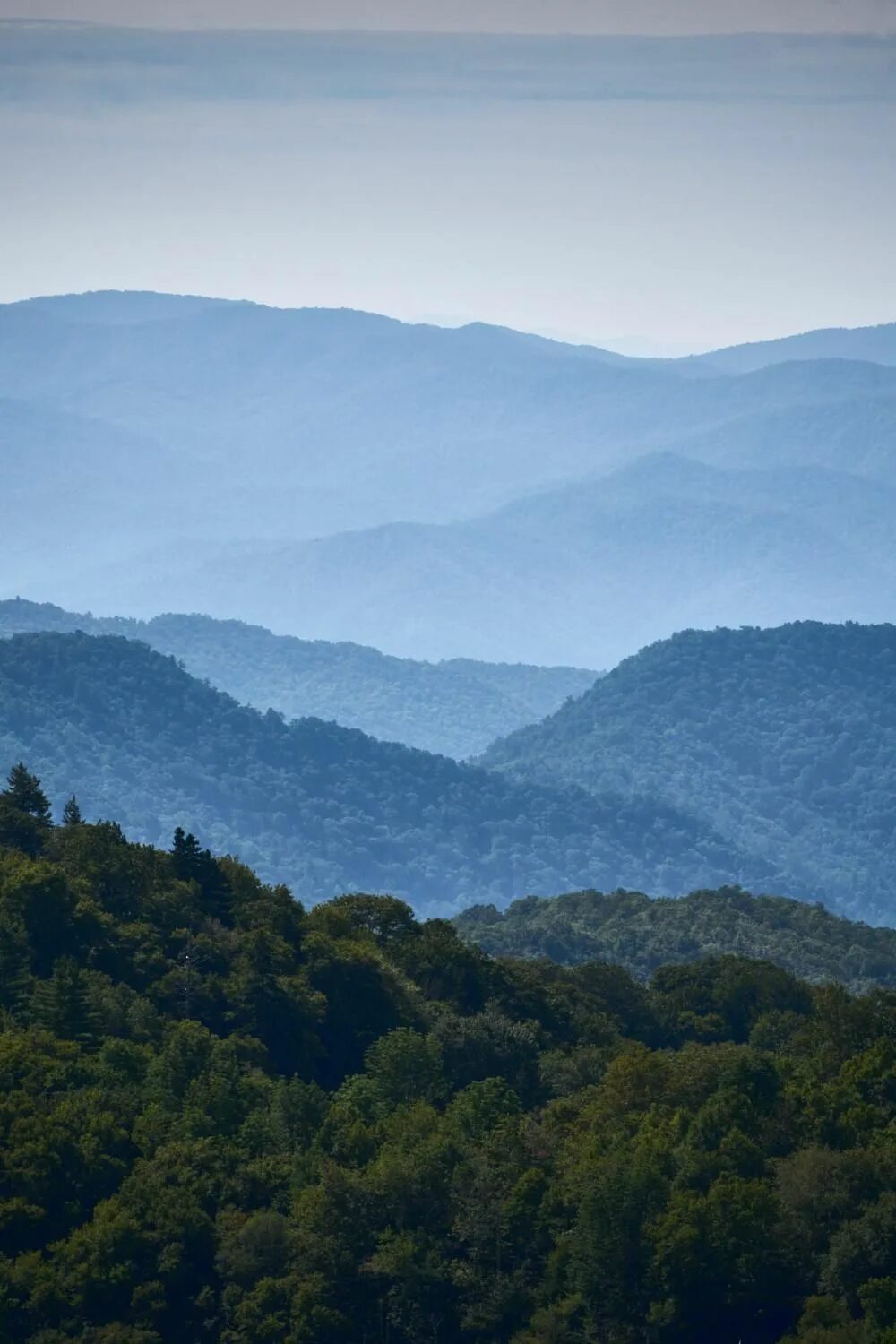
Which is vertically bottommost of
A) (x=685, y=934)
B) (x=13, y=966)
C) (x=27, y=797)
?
(x=13, y=966)

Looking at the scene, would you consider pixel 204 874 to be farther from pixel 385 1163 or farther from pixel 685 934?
pixel 685 934

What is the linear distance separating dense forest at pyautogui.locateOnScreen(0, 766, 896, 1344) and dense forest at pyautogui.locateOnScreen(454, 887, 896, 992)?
5118 cm

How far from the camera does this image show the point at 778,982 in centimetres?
8494

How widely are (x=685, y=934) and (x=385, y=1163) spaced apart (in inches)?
3422

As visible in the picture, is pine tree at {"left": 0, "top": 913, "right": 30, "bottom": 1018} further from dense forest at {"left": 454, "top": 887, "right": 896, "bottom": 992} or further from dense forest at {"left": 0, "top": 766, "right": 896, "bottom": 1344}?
dense forest at {"left": 454, "top": 887, "right": 896, "bottom": 992}

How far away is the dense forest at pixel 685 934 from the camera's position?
13138 centimetres

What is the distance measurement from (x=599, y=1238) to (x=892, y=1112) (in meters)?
11.0

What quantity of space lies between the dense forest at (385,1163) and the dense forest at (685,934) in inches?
2015

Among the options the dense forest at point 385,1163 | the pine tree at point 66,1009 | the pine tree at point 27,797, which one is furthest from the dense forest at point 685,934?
the pine tree at point 66,1009

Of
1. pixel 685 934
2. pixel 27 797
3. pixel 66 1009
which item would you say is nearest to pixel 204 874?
pixel 27 797

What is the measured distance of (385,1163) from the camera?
5425cm

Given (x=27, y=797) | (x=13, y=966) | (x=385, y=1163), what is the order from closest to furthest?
(x=385, y=1163)
(x=13, y=966)
(x=27, y=797)

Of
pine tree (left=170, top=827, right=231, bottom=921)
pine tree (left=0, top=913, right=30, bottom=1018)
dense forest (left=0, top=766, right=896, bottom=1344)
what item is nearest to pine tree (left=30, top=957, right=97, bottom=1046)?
dense forest (left=0, top=766, right=896, bottom=1344)

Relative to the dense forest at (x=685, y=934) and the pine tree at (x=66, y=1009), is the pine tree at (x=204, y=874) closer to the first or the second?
the pine tree at (x=66, y=1009)
